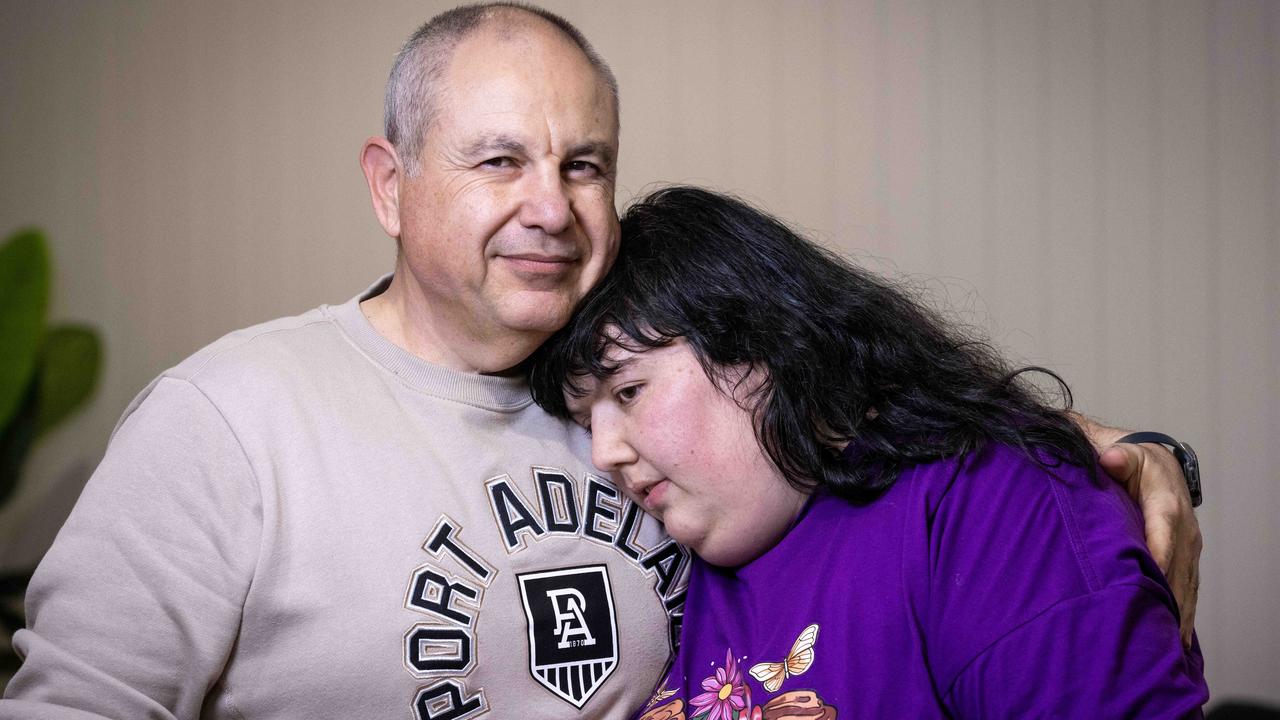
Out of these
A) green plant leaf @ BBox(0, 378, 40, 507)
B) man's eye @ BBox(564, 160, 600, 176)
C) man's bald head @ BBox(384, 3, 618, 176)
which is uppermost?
man's bald head @ BBox(384, 3, 618, 176)

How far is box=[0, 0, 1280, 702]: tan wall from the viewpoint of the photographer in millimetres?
3199

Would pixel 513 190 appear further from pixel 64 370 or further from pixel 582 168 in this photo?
pixel 64 370

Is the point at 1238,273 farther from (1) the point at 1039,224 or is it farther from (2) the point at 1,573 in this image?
(2) the point at 1,573

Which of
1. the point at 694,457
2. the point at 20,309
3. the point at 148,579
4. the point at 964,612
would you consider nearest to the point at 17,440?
the point at 20,309

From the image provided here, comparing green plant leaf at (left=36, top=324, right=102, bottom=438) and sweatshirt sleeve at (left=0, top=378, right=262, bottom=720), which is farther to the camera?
green plant leaf at (left=36, top=324, right=102, bottom=438)

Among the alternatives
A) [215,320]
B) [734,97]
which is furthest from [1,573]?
[734,97]

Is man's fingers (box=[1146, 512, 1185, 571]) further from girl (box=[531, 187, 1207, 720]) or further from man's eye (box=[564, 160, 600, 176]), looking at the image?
man's eye (box=[564, 160, 600, 176])

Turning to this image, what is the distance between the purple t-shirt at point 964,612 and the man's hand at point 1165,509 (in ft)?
0.12

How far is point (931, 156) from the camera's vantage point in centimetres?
324

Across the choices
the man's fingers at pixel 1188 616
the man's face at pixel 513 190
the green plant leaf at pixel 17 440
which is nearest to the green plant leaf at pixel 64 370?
the green plant leaf at pixel 17 440

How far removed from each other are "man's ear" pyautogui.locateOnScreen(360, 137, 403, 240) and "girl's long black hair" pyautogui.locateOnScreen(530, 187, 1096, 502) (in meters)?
0.33

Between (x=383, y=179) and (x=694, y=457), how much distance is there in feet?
2.16

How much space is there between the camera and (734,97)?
322 cm

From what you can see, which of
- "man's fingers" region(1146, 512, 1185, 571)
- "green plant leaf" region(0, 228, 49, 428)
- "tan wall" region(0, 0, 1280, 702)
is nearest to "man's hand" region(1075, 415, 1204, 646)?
"man's fingers" region(1146, 512, 1185, 571)
